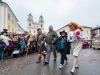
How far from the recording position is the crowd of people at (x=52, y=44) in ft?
17.2

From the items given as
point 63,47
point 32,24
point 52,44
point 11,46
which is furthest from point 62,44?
point 32,24

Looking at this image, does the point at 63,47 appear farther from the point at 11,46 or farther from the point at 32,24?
the point at 32,24

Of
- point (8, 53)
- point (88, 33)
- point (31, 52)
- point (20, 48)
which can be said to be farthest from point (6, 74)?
point (88, 33)

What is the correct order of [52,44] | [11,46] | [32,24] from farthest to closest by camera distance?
[32,24], [11,46], [52,44]

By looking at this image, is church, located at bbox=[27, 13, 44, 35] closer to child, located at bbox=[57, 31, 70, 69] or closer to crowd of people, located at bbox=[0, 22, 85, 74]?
crowd of people, located at bbox=[0, 22, 85, 74]

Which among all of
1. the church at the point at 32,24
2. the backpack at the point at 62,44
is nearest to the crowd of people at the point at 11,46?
the backpack at the point at 62,44

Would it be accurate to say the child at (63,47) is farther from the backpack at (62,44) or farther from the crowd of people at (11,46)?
the crowd of people at (11,46)

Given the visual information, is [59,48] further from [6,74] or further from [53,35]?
[6,74]

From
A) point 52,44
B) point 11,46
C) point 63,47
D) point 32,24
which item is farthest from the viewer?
point 32,24

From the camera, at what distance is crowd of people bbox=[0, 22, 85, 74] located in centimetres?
525

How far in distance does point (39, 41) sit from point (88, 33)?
75.8 metres

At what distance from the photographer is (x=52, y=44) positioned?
23.8 feet

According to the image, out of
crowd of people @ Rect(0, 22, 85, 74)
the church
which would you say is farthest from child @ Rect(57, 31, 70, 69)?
the church

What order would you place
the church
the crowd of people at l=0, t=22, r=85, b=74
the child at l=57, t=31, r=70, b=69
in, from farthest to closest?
the church
the child at l=57, t=31, r=70, b=69
the crowd of people at l=0, t=22, r=85, b=74
